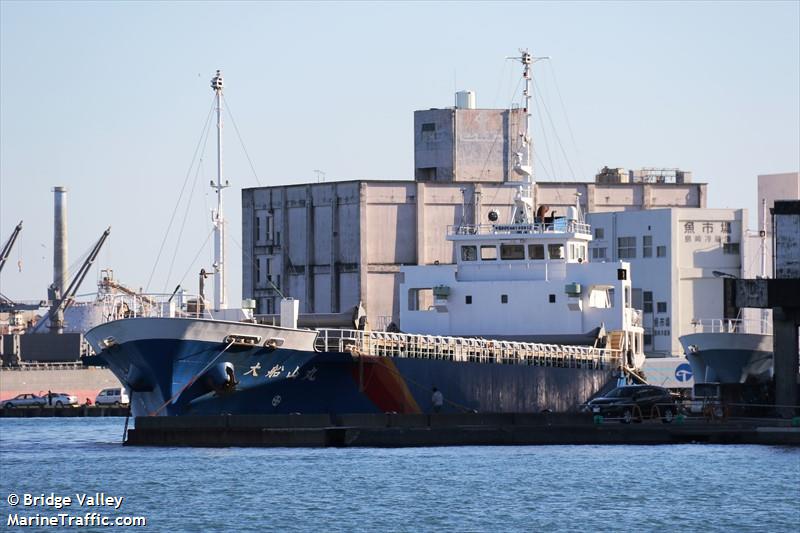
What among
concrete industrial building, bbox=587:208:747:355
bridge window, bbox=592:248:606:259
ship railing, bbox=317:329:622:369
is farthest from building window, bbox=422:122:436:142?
ship railing, bbox=317:329:622:369

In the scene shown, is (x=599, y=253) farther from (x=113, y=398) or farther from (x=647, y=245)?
(x=113, y=398)

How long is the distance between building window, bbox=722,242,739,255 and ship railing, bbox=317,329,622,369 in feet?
88.0

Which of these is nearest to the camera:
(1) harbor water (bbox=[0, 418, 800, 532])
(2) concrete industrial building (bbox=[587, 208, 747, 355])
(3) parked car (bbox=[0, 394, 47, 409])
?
(1) harbor water (bbox=[0, 418, 800, 532])

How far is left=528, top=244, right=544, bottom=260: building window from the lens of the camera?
58625 mm

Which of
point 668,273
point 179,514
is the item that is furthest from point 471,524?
point 668,273

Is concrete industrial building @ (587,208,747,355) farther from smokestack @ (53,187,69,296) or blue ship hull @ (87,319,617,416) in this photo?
smokestack @ (53,187,69,296)

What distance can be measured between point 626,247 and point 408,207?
12.3 metres

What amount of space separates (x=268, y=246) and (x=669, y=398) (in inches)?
Answer: 1889

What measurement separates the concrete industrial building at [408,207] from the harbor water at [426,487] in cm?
4420

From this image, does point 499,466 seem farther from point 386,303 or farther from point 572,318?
point 386,303

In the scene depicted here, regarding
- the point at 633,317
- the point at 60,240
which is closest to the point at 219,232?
the point at 633,317

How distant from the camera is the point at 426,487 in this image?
119ft

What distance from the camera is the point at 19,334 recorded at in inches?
4904

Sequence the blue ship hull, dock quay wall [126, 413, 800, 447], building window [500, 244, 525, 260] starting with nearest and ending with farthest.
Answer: dock quay wall [126, 413, 800, 447] < the blue ship hull < building window [500, 244, 525, 260]
